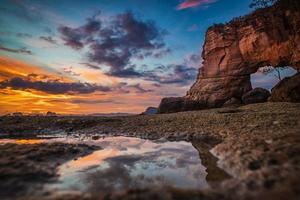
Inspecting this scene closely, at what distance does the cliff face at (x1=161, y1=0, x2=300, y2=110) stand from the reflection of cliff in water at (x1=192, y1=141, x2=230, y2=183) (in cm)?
2105

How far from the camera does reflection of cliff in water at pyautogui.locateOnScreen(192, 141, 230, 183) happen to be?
5499 mm

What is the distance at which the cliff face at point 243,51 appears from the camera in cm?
2767

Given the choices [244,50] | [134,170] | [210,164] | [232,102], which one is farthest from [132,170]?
[244,50]

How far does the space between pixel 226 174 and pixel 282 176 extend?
57.5 inches

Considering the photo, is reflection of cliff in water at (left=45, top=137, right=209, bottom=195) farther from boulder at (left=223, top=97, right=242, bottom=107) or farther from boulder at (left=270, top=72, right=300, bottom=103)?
boulder at (left=223, top=97, right=242, bottom=107)

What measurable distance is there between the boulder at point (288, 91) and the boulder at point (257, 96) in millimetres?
4163

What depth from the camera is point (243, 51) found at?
33.1 m

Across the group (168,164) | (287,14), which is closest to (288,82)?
(287,14)

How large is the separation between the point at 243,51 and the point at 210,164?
1153 inches

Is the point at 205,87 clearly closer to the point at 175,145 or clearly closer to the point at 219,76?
the point at 219,76

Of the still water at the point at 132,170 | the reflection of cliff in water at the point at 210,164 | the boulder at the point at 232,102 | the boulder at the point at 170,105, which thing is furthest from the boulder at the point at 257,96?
the still water at the point at 132,170

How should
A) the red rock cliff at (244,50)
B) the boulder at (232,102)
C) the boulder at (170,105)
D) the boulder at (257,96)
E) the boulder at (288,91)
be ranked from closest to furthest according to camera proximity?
the boulder at (288,91)
the red rock cliff at (244,50)
the boulder at (257,96)
the boulder at (232,102)
the boulder at (170,105)

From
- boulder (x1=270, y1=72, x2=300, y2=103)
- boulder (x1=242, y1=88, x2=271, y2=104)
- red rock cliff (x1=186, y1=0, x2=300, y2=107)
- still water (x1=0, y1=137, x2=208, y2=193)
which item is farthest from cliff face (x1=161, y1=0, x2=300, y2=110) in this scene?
still water (x1=0, y1=137, x2=208, y2=193)

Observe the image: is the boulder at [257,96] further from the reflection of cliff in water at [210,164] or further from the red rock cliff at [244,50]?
the reflection of cliff in water at [210,164]
